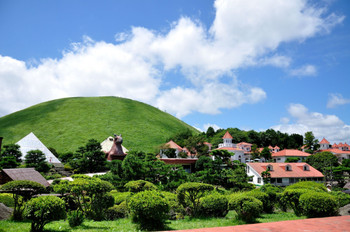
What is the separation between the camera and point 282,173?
39219 millimetres

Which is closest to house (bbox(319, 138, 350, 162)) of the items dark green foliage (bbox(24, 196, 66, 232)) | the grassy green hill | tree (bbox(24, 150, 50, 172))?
the grassy green hill

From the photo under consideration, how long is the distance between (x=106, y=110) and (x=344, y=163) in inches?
3386

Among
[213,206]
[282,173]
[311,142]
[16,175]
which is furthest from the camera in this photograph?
[311,142]

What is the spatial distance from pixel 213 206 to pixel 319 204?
5108 millimetres

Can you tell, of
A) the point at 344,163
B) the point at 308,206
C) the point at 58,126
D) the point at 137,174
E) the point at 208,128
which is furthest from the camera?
the point at 208,128

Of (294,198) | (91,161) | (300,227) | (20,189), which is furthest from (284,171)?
(300,227)

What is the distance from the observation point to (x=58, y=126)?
86875 mm

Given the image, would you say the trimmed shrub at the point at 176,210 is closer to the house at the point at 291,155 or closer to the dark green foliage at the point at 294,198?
the dark green foliage at the point at 294,198

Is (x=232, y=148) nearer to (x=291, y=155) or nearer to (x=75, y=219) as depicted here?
(x=291, y=155)

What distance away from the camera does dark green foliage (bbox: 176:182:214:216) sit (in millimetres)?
13016

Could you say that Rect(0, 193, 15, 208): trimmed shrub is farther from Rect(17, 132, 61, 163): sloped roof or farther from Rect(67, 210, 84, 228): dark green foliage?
Rect(17, 132, 61, 163): sloped roof

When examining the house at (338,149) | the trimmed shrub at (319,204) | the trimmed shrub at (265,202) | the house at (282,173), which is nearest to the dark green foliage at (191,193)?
the trimmed shrub at (265,202)

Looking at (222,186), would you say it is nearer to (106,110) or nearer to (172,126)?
(172,126)

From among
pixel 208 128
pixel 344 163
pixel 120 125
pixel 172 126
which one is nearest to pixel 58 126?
pixel 120 125
